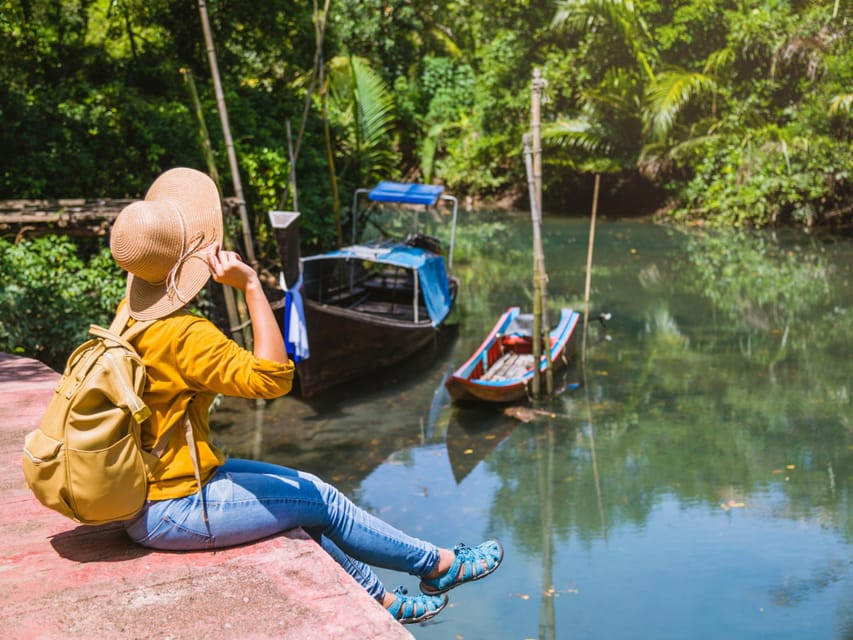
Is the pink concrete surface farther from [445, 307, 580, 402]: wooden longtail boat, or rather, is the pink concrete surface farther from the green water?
[445, 307, 580, 402]: wooden longtail boat

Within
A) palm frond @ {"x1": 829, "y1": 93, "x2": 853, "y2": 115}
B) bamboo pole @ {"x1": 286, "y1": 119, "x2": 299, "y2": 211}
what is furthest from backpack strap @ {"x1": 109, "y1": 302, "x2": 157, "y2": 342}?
palm frond @ {"x1": 829, "y1": 93, "x2": 853, "y2": 115}

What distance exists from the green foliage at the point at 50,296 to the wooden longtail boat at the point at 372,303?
74.9 inches

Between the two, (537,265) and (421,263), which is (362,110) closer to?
(421,263)

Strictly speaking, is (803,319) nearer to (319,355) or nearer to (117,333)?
(319,355)

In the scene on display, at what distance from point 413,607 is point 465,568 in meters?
0.22

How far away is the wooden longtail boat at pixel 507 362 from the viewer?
879 centimetres

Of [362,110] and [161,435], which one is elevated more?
[362,110]

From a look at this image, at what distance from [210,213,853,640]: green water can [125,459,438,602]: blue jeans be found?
2126 mm

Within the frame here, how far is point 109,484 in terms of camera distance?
2607mm

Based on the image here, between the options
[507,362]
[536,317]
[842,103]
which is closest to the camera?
[536,317]

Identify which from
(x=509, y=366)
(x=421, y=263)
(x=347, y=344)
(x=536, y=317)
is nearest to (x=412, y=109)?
(x=421, y=263)

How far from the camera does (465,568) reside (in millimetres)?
3281

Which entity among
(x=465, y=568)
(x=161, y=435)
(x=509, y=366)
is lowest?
(x=509, y=366)

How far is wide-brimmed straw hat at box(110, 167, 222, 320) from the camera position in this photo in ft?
9.00
